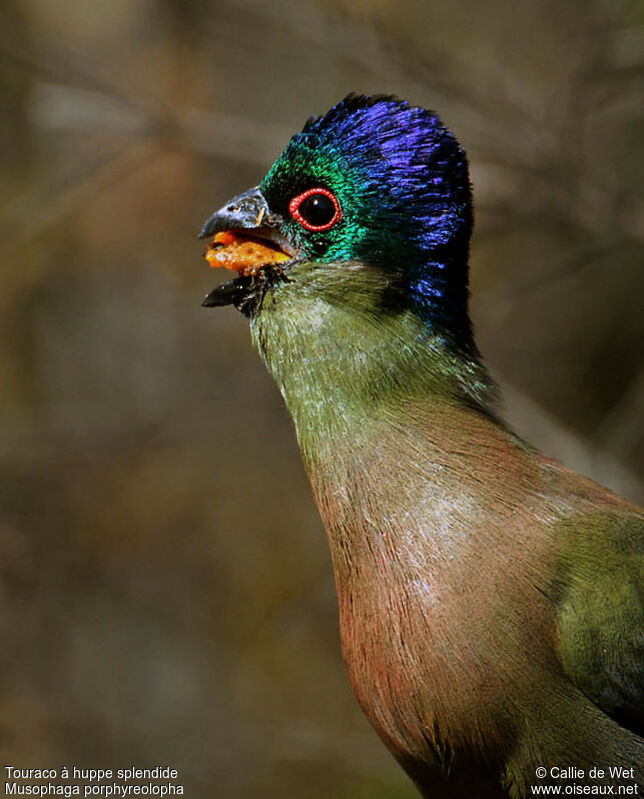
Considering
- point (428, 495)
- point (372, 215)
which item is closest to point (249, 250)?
point (372, 215)

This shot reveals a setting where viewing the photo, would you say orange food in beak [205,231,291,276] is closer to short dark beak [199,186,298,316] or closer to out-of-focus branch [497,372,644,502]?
short dark beak [199,186,298,316]

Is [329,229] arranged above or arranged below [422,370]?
above

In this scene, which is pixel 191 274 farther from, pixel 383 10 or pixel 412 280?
pixel 412 280

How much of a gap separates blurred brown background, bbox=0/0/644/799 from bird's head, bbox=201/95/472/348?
6.81 feet

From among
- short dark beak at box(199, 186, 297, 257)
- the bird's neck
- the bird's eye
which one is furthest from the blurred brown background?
the bird's neck

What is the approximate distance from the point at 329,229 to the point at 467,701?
1.16 m

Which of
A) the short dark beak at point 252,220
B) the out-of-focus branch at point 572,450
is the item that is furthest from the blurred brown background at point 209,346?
the short dark beak at point 252,220

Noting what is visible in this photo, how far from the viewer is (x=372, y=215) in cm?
238

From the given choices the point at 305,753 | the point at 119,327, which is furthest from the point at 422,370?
the point at 119,327

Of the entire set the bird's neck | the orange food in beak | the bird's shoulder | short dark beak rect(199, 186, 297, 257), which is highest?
short dark beak rect(199, 186, 297, 257)

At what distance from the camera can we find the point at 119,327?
7.51 m

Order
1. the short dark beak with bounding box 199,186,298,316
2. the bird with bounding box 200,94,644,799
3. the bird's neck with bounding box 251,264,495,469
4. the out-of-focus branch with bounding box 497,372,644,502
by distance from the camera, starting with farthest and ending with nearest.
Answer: the out-of-focus branch with bounding box 497,372,644,502 → the short dark beak with bounding box 199,186,298,316 → the bird's neck with bounding box 251,264,495,469 → the bird with bounding box 200,94,644,799

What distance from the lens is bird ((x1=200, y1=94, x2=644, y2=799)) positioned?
2.12 meters

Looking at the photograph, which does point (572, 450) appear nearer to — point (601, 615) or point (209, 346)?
point (601, 615)
